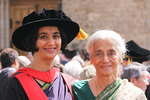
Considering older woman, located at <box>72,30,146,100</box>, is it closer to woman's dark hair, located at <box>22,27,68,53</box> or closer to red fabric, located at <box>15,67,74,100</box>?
red fabric, located at <box>15,67,74,100</box>

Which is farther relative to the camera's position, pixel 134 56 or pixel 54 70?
pixel 134 56

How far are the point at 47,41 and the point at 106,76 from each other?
0.71 metres

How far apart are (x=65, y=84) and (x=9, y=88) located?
577 millimetres

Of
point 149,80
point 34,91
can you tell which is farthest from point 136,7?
point 34,91

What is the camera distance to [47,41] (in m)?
2.08

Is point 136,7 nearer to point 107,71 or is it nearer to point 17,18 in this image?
point 17,18

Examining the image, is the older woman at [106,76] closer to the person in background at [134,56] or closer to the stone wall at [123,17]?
the person in background at [134,56]

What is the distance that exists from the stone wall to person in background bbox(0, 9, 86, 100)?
6.44m

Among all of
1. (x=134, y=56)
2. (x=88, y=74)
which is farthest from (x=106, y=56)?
(x=134, y=56)

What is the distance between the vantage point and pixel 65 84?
2.21 m

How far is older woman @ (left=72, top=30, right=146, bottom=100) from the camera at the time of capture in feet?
7.03

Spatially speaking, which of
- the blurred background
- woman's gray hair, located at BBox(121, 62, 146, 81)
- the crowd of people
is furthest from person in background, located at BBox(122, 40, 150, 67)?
the blurred background

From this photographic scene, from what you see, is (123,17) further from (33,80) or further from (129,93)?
(33,80)

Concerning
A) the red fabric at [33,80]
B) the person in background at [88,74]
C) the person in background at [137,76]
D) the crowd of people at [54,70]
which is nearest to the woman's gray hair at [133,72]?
the person in background at [137,76]
